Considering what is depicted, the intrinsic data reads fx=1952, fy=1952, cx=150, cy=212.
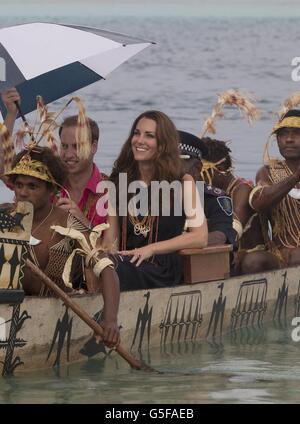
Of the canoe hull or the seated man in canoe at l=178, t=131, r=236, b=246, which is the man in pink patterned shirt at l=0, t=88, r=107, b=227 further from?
the canoe hull

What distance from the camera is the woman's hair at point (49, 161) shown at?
11.7 m

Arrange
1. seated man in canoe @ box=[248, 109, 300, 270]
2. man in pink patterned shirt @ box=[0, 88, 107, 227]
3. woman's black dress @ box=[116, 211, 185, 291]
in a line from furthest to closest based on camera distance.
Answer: seated man in canoe @ box=[248, 109, 300, 270] → man in pink patterned shirt @ box=[0, 88, 107, 227] → woman's black dress @ box=[116, 211, 185, 291]

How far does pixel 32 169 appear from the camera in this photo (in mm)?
11656

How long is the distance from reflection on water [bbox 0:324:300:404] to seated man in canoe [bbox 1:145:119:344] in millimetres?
367

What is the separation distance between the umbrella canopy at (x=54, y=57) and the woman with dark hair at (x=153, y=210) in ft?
3.35

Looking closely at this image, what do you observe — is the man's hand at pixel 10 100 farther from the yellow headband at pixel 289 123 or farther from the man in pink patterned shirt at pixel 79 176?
the yellow headband at pixel 289 123

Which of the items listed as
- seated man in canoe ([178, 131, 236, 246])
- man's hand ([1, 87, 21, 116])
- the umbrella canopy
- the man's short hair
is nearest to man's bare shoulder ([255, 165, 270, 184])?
seated man in canoe ([178, 131, 236, 246])

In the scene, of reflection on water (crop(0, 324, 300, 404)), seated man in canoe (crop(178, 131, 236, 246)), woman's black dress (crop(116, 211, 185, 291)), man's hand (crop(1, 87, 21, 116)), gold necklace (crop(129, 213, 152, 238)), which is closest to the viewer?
reflection on water (crop(0, 324, 300, 404))

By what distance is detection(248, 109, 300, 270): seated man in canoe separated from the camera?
1455 cm

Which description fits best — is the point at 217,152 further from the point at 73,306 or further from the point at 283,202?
the point at 73,306

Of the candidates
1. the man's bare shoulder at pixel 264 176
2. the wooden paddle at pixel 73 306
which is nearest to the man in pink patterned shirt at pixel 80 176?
the wooden paddle at pixel 73 306

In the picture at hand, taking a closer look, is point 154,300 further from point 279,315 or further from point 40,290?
point 279,315

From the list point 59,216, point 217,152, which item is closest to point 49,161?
point 59,216
